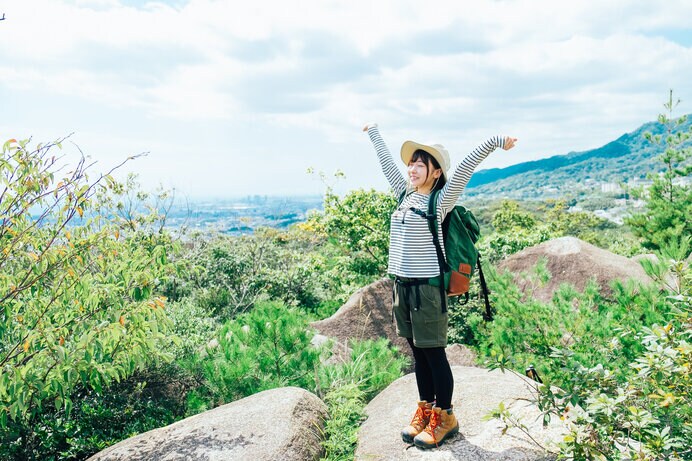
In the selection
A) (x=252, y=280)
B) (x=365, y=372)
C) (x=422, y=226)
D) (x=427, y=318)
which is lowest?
(x=365, y=372)

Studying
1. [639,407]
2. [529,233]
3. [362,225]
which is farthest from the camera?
[529,233]

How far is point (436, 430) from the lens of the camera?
3.33m

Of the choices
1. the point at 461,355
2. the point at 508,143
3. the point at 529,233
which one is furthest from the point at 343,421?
the point at 529,233

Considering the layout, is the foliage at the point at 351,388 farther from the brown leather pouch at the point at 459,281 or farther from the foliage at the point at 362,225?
the foliage at the point at 362,225

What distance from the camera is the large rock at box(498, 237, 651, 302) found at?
287 inches

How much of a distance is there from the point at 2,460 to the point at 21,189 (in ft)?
7.47

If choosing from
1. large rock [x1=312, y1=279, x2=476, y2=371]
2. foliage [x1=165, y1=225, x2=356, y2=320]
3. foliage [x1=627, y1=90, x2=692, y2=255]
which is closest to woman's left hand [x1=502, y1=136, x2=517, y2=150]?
large rock [x1=312, y1=279, x2=476, y2=371]

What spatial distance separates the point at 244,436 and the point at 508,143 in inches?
101

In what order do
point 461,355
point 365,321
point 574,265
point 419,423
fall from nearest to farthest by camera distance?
point 419,423 < point 461,355 < point 365,321 < point 574,265

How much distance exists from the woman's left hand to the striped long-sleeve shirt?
31 mm

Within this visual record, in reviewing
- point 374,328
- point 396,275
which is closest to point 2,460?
point 396,275

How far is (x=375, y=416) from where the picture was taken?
4.00m

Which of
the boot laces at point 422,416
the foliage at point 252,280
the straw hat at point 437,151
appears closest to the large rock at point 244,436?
the boot laces at point 422,416

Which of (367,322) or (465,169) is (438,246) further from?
(367,322)
